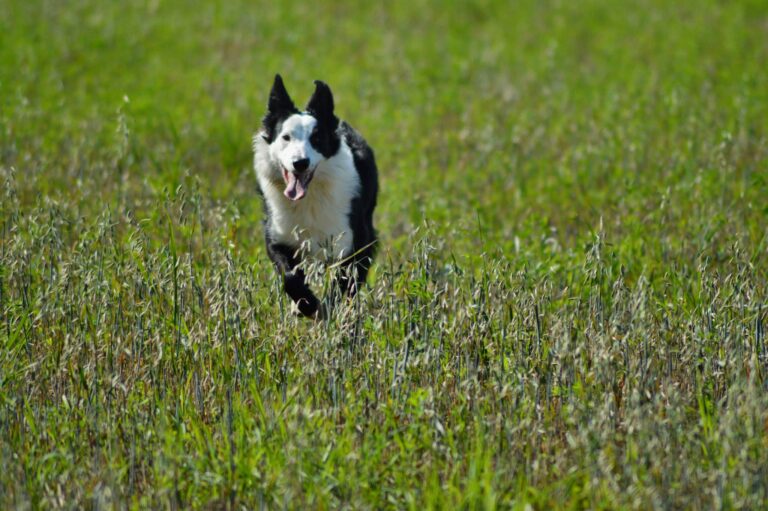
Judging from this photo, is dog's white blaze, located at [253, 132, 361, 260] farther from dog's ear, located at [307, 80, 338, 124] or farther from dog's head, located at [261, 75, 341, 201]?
dog's ear, located at [307, 80, 338, 124]

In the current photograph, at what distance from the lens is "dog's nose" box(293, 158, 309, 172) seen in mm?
5262

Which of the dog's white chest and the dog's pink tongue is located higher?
the dog's pink tongue

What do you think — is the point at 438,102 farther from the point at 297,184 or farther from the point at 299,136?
the point at 297,184

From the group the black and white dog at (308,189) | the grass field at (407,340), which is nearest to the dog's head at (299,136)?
the black and white dog at (308,189)

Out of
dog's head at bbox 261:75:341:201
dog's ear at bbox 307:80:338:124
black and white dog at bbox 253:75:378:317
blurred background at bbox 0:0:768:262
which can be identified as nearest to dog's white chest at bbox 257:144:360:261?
black and white dog at bbox 253:75:378:317

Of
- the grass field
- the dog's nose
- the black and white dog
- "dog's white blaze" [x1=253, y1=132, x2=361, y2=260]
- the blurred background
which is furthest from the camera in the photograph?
the blurred background

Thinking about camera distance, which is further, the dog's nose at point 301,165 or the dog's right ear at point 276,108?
the dog's right ear at point 276,108

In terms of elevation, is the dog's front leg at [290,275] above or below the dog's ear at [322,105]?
below

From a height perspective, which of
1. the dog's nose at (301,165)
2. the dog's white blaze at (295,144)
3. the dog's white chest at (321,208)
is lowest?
the dog's white chest at (321,208)

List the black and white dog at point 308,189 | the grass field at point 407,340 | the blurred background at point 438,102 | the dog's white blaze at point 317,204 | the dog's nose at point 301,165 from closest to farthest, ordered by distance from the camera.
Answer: the grass field at point 407,340 → the dog's nose at point 301,165 → the black and white dog at point 308,189 → the dog's white blaze at point 317,204 → the blurred background at point 438,102

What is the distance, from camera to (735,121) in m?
9.36

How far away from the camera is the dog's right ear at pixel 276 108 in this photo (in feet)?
18.2

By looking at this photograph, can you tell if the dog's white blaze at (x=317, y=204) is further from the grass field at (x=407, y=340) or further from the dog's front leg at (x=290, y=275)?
the grass field at (x=407, y=340)

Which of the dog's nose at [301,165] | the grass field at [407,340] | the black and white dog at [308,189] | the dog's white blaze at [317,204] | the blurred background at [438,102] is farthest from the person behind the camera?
the blurred background at [438,102]
